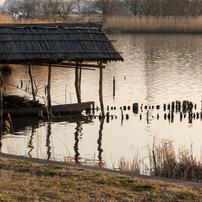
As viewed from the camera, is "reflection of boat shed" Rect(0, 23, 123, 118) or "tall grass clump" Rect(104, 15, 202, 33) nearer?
"reflection of boat shed" Rect(0, 23, 123, 118)

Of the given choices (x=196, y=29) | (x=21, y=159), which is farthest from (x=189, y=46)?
(x=21, y=159)

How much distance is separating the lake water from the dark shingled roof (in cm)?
267

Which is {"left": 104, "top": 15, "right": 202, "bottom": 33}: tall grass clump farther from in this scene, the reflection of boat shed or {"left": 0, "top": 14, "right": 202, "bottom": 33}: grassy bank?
the reflection of boat shed

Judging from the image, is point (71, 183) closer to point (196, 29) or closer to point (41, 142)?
point (41, 142)

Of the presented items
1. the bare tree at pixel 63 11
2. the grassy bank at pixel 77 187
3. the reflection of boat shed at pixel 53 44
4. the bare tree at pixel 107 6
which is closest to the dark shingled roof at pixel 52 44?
the reflection of boat shed at pixel 53 44

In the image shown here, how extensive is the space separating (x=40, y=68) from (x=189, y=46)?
2096cm

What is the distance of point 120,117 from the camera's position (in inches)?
718

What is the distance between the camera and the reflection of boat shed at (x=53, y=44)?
52.5ft

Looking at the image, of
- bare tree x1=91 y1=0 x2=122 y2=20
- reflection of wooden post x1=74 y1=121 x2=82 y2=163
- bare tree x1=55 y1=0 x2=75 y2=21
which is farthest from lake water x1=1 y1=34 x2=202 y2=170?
bare tree x1=91 y1=0 x2=122 y2=20

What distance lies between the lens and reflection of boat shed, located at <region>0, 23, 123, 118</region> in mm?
15992

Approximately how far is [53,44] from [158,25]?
4658 cm

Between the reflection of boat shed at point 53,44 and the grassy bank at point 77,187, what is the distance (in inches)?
A: 327

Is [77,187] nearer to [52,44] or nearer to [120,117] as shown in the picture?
[52,44]

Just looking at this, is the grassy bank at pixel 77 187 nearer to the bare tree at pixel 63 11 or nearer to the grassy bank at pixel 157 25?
the bare tree at pixel 63 11
